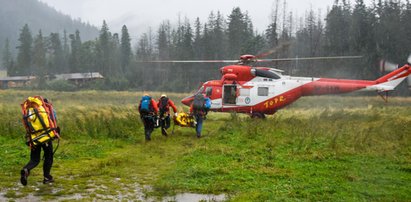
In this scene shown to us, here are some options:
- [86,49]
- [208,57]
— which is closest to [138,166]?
[208,57]

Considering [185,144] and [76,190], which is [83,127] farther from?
[76,190]

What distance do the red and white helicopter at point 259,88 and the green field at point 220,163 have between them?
366 cm

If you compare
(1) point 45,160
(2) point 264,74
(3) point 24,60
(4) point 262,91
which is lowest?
(1) point 45,160

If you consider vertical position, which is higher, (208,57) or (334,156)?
(208,57)

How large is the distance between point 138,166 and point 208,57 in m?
58.2

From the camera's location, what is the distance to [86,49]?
274 ft

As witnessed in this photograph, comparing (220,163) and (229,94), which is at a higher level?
(229,94)

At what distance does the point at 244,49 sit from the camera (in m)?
55.4

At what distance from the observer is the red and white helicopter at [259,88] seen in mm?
17859

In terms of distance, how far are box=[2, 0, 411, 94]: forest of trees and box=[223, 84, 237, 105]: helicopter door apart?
1144cm

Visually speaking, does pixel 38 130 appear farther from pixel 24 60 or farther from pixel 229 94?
pixel 24 60

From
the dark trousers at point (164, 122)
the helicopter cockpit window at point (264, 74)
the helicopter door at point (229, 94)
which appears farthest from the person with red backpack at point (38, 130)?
the helicopter cockpit window at point (264, 74)

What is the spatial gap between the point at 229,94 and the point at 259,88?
135 cm

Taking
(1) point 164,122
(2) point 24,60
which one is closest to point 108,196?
(1) point 164,122
